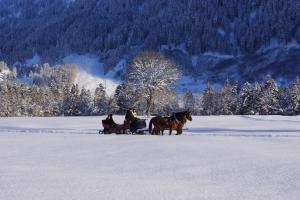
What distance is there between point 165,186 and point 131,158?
469 centimetres

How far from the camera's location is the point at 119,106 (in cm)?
9538

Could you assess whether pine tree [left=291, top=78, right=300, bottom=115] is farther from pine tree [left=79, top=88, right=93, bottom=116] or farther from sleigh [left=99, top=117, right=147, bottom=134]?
sleigh [left=99, top=117, right=147, bottom=134]

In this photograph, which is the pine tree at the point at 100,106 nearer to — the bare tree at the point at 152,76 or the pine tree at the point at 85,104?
the pine tree at the point at 85,104

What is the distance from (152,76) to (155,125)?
34.1m

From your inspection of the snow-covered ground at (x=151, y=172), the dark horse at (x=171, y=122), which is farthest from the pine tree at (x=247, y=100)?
the snow-covered ground at (x=151, y=172)

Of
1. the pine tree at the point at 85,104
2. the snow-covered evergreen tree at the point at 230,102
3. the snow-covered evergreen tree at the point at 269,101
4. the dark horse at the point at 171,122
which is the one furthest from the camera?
the pine tree at the point at 85,104

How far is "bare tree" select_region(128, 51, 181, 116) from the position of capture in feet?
205

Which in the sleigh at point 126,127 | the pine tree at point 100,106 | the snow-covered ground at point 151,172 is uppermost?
the pine tree at point 100,106

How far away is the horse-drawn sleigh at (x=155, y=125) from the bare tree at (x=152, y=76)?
31.9 metres

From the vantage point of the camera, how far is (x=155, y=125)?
28328mm

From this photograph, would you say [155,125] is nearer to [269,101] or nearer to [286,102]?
[269,101]

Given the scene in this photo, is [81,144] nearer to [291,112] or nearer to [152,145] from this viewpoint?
[152,145]

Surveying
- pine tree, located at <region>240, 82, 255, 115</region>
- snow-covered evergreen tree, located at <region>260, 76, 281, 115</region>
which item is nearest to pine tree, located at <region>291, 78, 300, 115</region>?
snow-covered evergreen tree, located at <region>260, 76, 281, 115</region>

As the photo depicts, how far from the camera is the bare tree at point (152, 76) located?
62.3 metres
